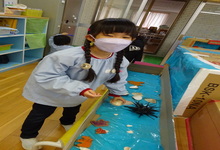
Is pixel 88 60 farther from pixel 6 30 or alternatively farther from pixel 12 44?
pixel 12 44

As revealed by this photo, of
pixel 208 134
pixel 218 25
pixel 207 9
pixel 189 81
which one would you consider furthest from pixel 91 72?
pixel 218 25

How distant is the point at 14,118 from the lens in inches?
54.7

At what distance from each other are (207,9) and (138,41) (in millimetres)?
2756

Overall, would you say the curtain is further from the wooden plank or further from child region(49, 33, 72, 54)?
the wooden plank

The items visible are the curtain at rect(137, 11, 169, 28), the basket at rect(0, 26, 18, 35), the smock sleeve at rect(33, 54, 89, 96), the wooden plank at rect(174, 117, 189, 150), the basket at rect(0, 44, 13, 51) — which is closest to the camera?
the smock sleeve at rect(33, 54, 89, 96)

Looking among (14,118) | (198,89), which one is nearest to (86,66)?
(198,89)

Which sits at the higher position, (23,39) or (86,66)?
(23,39)

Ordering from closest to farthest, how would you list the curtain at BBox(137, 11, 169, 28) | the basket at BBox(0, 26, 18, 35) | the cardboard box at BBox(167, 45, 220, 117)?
the cardboard box at BBox(167, 45, 220, 117), the basket at BBox(0, 26, 18, 35), the curtain at BBox(137, 11, 169, 28)

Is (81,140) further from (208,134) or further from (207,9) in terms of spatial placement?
(207,9)

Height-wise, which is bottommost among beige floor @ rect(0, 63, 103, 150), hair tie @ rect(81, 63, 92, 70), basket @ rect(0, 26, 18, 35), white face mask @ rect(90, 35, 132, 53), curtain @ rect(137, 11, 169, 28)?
beige floor @ rect(0, 63, 103, 150)

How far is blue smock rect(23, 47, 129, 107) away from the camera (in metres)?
0.79

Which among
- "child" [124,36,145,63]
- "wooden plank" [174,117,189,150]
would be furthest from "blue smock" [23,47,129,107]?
"child" [124,36,145,63]

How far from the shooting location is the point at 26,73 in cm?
241

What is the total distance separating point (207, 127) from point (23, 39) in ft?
9.04
